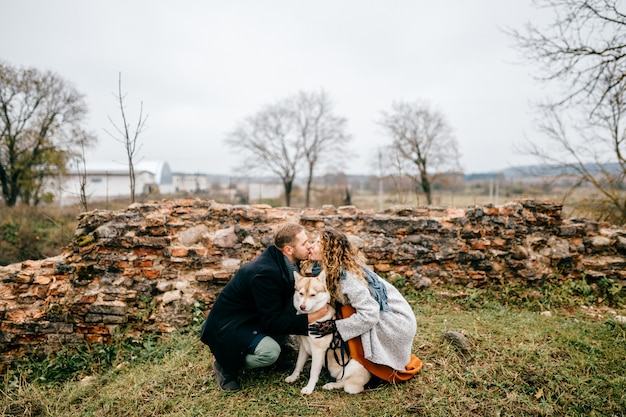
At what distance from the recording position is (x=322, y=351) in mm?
3219

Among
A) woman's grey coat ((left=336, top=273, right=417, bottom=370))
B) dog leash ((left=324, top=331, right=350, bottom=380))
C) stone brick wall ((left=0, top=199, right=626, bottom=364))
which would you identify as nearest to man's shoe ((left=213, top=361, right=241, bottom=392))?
dog leash ((left=324, top=331, right=350, bottom=380))

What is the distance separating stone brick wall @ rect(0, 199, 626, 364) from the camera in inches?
200

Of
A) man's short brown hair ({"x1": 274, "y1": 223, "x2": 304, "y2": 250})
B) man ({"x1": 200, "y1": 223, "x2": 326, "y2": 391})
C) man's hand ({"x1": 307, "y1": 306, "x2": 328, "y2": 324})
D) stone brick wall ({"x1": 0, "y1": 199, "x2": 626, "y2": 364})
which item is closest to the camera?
man's hand ({"x1": 307, "y1": 306, "x2": 328, "y2": 324})

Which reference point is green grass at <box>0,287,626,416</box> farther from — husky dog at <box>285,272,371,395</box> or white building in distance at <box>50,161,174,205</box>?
white building in distance at <box>50,161,174,205</box>

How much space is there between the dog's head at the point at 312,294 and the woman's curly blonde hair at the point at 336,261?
0.06 meters

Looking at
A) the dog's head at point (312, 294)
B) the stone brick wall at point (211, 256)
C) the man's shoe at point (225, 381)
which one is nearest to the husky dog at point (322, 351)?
the dog's head at point (312, 294)

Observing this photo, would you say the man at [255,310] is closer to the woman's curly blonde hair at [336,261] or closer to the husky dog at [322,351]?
the husky dog at [322,351]

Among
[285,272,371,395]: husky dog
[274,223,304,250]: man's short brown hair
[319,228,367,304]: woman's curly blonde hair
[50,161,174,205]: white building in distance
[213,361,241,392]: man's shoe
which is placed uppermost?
[50,161,174,205]: white building in distance

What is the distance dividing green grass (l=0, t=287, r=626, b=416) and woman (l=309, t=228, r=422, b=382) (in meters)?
0.34

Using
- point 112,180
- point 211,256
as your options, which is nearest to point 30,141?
point 112,180

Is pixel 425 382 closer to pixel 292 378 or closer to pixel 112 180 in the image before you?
pixel 292 378

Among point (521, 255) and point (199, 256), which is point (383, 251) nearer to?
point (521, 255)

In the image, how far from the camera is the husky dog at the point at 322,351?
3.20 meters

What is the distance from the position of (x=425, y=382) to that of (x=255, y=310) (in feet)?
6.19
